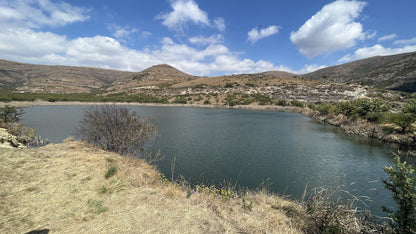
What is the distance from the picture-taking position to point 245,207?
5785 mm

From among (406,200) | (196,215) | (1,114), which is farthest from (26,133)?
(406,200)

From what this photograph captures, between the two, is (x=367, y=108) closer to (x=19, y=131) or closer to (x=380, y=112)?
(x=380, y=112)

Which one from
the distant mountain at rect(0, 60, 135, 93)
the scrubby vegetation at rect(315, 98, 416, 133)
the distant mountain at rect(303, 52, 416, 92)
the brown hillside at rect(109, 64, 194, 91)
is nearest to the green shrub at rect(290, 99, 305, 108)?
the scrubby vegetation at rect(315, 98, 416, 133)

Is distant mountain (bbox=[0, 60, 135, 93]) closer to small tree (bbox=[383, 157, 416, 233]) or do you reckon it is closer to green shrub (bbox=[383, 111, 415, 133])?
small tree (bbox=[383, 157, 416, 233])

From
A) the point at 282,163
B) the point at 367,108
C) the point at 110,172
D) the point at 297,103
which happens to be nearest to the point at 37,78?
the point at 297,103

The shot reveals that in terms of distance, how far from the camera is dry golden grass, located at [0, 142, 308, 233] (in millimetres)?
4094

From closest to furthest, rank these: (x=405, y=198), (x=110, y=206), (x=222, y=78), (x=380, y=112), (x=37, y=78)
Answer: (x=405, y=198)
(x=110, y=206)
(x=380, y=112)
(x=222, y=78)
(x=37, y=78)

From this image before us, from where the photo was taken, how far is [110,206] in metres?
4.82

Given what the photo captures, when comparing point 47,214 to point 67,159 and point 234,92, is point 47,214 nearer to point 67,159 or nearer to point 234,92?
point 67,159

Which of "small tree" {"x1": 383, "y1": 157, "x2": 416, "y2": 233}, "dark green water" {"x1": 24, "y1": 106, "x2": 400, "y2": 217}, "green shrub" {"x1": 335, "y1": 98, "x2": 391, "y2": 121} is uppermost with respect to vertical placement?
"green shrub" {"x1": 335, "y1": 98, "x2": 391, "y2": 121}

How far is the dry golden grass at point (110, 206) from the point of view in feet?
13.4

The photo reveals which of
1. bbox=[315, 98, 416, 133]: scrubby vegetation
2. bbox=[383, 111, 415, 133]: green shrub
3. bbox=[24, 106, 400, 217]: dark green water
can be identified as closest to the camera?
bbox=[24, 106, 400, 217]: dark green water

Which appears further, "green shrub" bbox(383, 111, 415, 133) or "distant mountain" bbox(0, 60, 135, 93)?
"distant mountain" bbox(0, 60, 135, 93)

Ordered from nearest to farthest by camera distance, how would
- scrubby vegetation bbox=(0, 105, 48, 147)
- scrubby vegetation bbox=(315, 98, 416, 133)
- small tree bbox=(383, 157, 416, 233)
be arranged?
1. small tree bbox=(383, 157, 416, 233)
2. scrubby vegetation bbox=(0, 105, 48, 147)
3. scrubby vegetation bbox=(315, 98, 416, 133)
